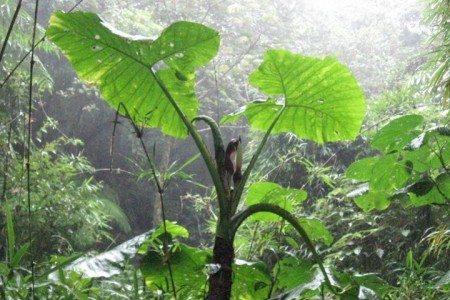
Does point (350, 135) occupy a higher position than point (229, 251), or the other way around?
point (350, 135)

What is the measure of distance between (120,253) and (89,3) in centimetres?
691

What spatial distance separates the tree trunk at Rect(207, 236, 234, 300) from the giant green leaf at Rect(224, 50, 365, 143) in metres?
0.40

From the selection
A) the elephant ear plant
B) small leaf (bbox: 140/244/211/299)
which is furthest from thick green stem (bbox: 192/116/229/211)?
small leaf (bbox: 140/244/211/299)

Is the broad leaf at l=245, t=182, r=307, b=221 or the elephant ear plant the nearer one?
the elephant ear plant

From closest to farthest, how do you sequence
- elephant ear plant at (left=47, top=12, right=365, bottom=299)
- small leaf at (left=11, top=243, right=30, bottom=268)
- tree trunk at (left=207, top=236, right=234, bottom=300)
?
small leaf at (left=11, top=243, right=30, bottom=268) → tree trunk at (left=207, top=236, right=234, bottom=300) → elephant ear plant at (left=47, top=12, right=365, bottom=299)

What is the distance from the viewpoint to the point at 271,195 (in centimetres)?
126

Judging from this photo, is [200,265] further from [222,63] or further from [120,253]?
[222,63]

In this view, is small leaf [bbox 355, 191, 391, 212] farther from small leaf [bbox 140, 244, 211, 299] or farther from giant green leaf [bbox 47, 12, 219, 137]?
giant green leaf [bbox 47, 12, 219, 137]

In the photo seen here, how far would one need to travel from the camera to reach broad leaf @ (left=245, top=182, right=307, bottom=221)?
1.26 meters

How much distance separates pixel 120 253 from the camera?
0.98 m

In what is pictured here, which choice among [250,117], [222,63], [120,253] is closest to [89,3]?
[222,63]

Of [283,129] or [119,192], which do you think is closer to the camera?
[283,129]

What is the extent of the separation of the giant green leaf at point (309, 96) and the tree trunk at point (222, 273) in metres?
0.40

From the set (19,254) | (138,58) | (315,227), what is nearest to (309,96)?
(315,227)
